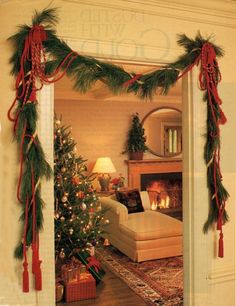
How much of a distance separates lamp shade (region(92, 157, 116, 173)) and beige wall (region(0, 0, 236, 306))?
3551 mm

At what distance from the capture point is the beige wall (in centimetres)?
186

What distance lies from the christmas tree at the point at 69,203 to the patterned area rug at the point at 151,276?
77 centimetres

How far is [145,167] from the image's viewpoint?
6.65 m

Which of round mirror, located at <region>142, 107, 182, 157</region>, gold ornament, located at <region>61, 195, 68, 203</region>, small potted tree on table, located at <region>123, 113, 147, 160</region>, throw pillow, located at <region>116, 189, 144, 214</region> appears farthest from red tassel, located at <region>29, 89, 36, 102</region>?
round mirror, located at <region>142, 107, 182, 157</region>

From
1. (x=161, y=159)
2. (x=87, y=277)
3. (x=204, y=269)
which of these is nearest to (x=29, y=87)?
(x=204, y=269)

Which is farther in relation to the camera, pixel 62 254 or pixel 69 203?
pixel 69 203

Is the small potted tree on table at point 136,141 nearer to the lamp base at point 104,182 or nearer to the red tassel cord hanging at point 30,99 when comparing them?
the lamp base at point 104,182

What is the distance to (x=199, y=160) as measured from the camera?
7.54 feet

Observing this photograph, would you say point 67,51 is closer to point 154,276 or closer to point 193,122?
point 193,122

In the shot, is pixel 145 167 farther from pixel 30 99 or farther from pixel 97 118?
pixel 30 99

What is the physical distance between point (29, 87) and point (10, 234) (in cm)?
84

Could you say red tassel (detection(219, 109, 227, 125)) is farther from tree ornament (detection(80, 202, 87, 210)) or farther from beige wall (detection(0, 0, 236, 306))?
tree ornament (detection(80, 202, 87, 210))

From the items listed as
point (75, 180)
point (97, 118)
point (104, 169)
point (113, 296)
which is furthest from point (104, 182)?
point (113, 296)

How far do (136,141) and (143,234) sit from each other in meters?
2.49
